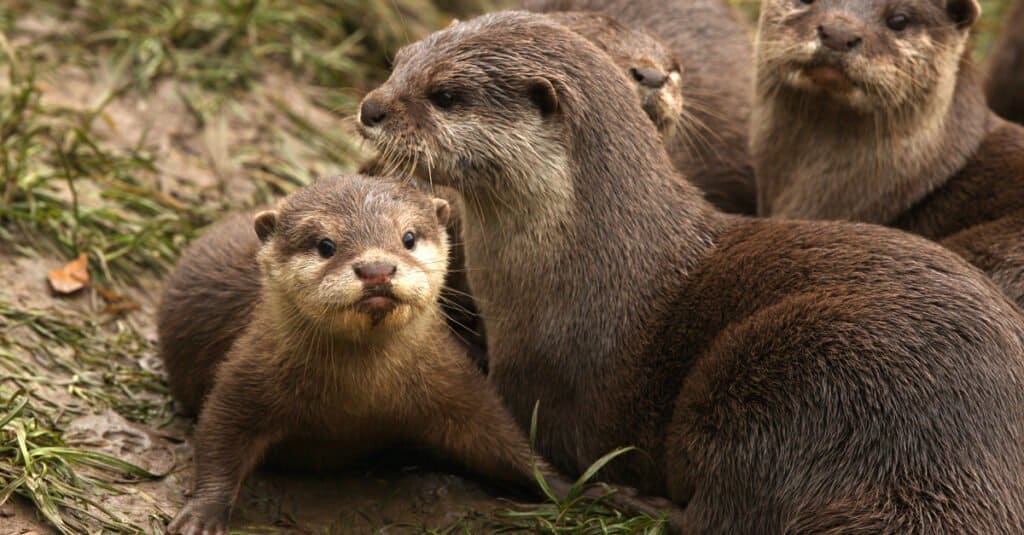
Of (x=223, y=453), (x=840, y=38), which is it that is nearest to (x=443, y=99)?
(x=223, y=453)

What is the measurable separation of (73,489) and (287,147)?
2592 mm

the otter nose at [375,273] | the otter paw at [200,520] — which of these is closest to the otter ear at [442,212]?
the otter nose at [375,273]

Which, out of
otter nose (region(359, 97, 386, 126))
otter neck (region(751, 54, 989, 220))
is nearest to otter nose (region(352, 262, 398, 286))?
otter nose (region(359, 97, 386, 126))

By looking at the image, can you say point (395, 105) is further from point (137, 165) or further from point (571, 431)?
point (137, 165)

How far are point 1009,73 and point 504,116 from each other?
3467 mm

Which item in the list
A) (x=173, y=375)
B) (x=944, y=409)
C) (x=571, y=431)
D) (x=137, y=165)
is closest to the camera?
(x=944, y=409)

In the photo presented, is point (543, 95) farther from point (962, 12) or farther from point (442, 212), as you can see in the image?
point (962, 12)

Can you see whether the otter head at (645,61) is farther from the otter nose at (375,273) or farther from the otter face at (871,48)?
the otter nose at (375,273)

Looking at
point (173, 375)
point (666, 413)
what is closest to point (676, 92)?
point (666, 413)

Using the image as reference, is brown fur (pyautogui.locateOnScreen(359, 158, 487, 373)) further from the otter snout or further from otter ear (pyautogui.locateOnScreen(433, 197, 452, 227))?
the otter snout

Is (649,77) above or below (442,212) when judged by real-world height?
above

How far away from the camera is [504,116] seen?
4016mm

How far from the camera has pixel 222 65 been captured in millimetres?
6477

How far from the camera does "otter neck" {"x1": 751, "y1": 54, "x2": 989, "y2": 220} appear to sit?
4789 mm
